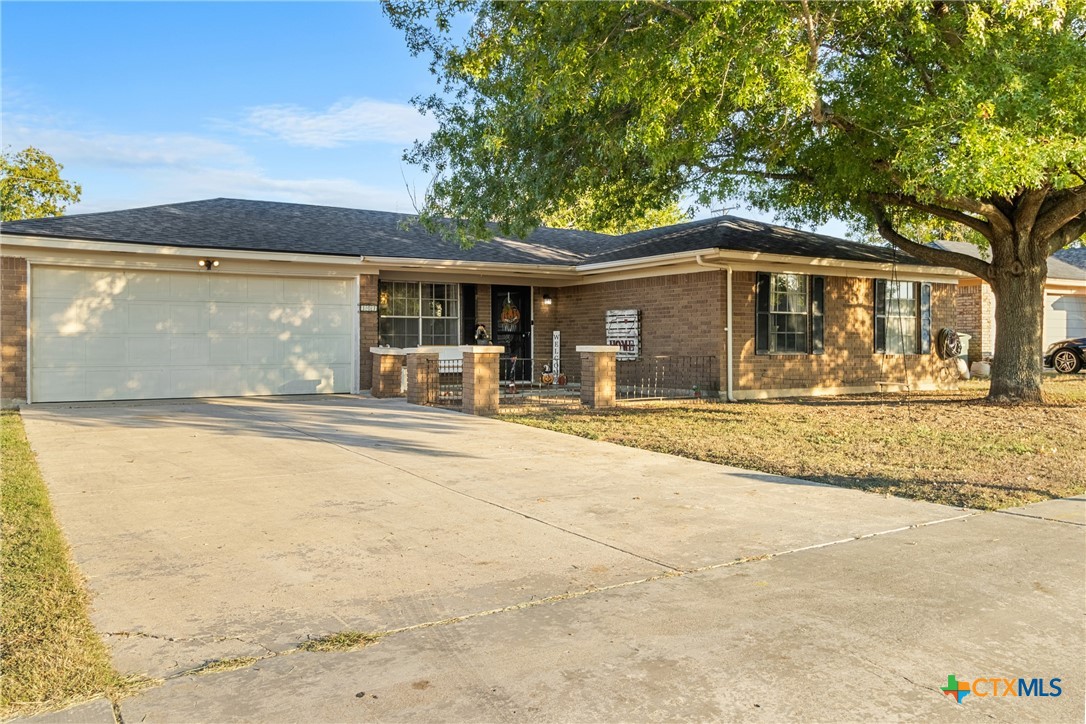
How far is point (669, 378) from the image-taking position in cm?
1744

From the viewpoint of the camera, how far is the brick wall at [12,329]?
13.6 metres

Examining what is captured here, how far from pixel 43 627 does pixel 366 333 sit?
13316 millimetres

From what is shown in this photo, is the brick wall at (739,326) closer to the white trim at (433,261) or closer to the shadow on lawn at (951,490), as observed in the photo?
the white trim at (433,261)

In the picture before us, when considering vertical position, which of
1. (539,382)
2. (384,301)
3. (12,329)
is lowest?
(539,382)

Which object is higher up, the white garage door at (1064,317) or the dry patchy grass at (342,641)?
the white garage door at (1064,317)

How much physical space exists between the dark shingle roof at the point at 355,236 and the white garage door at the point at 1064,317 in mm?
11972

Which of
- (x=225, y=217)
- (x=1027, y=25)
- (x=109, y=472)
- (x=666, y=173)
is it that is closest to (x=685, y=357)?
(x=666, y=173)

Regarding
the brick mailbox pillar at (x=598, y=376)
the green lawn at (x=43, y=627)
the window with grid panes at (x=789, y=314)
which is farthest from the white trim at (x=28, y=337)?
the window with grid panes at (x=789, y=314)

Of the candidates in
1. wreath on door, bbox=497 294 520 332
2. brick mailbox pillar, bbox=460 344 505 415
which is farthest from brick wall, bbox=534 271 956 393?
brick mailbox pillar, bbox=460 344 505 415

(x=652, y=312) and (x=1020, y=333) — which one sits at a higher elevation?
(x=652, y=312)

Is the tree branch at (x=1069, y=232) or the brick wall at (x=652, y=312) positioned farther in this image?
the brick wall at (x=652, y=312)

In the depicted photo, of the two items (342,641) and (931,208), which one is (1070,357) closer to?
(931,208)

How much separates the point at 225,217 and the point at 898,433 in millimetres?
14166

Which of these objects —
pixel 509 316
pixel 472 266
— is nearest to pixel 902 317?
pixel 509 316
